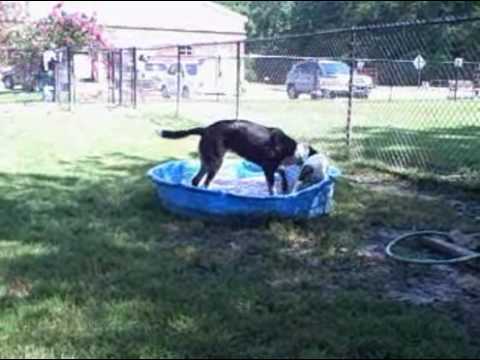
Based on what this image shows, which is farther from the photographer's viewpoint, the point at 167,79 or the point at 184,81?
the point at 167,79

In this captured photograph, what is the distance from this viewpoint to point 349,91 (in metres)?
8.76

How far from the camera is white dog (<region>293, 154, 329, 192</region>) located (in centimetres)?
589

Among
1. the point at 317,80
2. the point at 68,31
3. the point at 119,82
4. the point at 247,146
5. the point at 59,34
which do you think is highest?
the point at 68,31

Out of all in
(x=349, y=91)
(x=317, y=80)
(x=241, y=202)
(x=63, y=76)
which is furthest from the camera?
(x=63, y=76)

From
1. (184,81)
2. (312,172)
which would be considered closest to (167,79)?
(184,81)

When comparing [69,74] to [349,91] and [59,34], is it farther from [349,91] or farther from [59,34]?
[349,91]

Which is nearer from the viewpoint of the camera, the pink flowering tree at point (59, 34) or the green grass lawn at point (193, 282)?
the green grass lawn at point (193, 282)

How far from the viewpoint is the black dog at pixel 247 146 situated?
5.93 meters

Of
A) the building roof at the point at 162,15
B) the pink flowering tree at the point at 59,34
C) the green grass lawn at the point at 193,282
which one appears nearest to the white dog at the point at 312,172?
the green grass lawn at the point at 193,282

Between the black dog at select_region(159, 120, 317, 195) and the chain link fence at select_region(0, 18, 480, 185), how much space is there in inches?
74.8

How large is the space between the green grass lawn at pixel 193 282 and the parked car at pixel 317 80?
11682 mm

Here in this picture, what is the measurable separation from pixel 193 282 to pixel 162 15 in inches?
1405

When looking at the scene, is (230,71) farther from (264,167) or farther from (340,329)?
(340,329)

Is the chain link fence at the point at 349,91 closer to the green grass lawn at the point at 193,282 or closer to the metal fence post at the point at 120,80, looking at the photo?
the metal fence post at the point at 120,80
